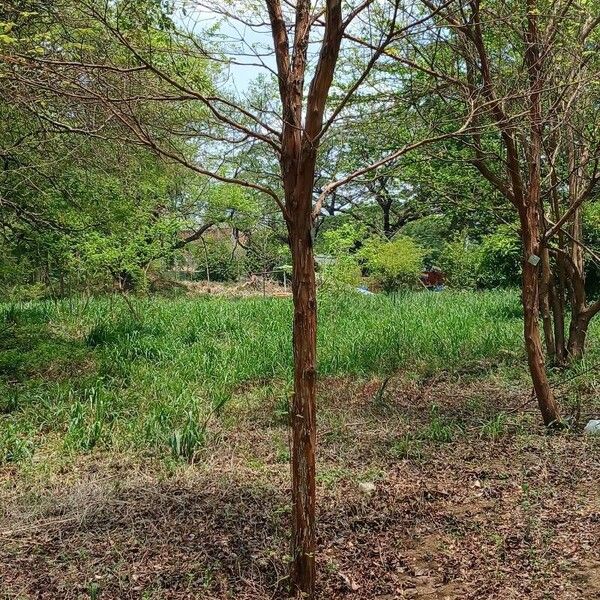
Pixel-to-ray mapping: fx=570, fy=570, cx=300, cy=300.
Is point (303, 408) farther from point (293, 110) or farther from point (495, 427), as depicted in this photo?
point (495, 427)

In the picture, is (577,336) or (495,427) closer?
(495,427)

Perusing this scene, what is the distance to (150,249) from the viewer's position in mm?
9312

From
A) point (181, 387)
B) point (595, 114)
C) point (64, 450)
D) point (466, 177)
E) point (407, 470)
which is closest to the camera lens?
point (407, 470)

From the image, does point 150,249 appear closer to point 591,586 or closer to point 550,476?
point 550,476

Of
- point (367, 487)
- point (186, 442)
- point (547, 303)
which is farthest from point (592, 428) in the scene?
point (186, 442)

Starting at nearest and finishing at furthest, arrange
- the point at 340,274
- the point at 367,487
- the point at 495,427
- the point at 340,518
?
the point at 340,518 < the point at 367,487 < the point at 495,427 < the point at 340,274


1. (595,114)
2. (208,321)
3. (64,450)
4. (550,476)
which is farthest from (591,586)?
(208,321)

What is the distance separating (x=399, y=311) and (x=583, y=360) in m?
3.97

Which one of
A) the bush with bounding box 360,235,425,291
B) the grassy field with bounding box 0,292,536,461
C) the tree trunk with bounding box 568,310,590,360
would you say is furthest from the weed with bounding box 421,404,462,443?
the bush with bounding box 360,235,425,291

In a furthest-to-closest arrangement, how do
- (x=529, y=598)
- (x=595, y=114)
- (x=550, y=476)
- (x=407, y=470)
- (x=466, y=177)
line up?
(x=466, y=177)
(x=595, y=114)
(x=407, y=470)
(x=550, y=476)
(x=529, y=598)

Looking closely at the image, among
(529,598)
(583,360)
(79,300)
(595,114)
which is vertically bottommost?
(529,598)

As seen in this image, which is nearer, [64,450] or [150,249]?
[64,450]

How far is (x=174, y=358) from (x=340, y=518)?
381cm

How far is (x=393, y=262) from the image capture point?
15586mm
